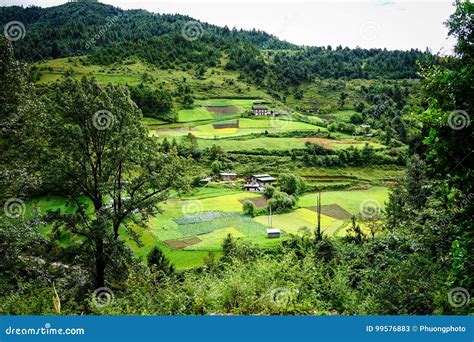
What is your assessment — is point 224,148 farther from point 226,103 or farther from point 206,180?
point 226,103

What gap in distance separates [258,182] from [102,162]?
31.4 meters

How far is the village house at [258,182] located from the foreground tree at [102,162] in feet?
91.4

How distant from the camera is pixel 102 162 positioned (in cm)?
1664

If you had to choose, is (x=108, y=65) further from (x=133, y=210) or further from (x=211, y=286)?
(x=211, y=286)

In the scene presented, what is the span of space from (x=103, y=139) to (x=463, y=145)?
13209mm

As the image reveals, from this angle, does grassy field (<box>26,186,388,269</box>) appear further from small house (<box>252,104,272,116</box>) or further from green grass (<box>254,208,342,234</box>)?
small house (<box>252,104,272,116</box>)

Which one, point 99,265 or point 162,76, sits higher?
point 162,76

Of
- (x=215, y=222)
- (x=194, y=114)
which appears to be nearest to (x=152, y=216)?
(x=215, y=222)

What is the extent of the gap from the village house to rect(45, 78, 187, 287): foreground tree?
27.9m

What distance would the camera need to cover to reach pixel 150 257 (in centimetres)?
2430

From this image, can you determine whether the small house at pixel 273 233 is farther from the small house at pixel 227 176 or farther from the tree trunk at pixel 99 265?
the tree trunk at pixel 99 265

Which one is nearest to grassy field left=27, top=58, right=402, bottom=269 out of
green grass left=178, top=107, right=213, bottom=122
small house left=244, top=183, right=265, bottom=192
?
green grass left=178, top=107, right=213, bottom=122

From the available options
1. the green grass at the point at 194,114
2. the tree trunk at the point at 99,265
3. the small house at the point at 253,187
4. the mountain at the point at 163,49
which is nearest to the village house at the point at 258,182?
the small house at the point at 253,187

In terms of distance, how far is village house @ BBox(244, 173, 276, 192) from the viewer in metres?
45.1
